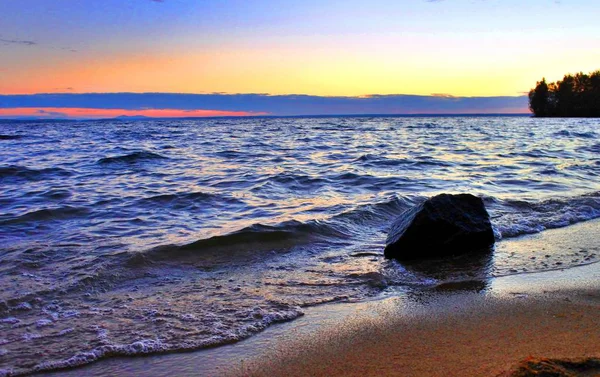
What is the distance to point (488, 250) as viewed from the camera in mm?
6188

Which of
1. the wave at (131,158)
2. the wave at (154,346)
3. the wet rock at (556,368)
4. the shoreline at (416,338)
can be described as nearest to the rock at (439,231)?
the shoreline at (416,338)

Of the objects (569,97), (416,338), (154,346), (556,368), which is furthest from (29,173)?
(569,97)

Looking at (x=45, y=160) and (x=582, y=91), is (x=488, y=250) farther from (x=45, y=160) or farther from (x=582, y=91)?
(x=582, y=91)

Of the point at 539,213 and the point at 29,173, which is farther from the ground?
the point at 539,213

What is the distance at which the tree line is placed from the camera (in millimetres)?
91625

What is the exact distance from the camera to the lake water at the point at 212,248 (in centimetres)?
402

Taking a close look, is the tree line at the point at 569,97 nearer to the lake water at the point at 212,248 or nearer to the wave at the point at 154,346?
the lake water at the point at 212,248

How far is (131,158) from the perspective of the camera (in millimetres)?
18969

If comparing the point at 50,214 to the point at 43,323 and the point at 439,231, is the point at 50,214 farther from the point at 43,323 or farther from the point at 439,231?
the point at 439,231

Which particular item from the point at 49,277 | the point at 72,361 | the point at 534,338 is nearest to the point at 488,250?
the point at 534,338

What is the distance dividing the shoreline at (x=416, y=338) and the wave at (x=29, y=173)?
12687 millimetres

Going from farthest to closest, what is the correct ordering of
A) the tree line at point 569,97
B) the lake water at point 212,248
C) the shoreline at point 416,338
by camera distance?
the tree line at point 569,97 → the lake water at point 212,248 → the shoreline at point 416,338

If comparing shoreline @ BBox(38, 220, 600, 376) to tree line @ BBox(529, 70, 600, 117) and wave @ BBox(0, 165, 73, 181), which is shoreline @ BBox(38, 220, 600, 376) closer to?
wave @ BBox(0, 165, 73, 181)

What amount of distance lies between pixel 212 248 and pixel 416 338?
368 cm
